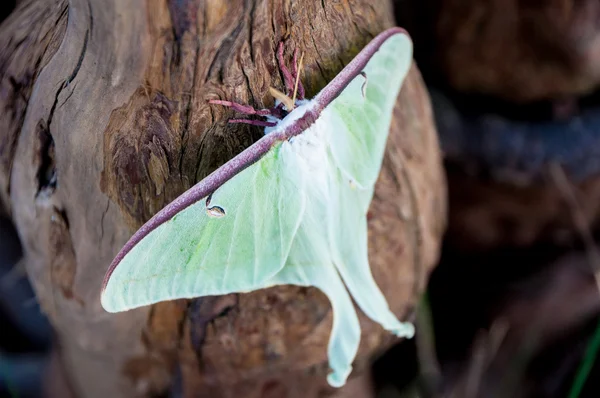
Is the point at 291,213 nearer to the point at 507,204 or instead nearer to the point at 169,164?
the point at 169,164

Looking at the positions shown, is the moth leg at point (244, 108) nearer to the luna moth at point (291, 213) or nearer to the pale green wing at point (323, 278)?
the luna moth at point (291, 213)

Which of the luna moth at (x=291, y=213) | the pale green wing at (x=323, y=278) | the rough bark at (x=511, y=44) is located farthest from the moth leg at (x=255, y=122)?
the rough bark at (x=511, y=44)

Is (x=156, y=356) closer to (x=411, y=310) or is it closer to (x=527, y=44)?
(x=411, y=310)

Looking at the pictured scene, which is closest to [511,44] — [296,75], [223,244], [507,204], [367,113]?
[507,204]

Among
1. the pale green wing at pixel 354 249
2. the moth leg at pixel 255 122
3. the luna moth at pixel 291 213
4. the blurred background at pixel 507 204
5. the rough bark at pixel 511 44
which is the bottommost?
the blurred background at pixel 507 204

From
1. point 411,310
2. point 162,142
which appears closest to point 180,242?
point 162,142

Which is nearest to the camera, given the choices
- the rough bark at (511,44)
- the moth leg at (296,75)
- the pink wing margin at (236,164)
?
the pink wing margin at (236,164)

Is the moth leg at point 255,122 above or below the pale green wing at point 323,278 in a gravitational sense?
above
